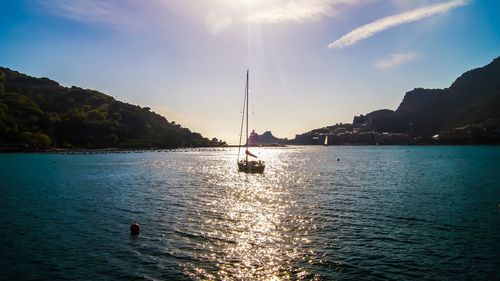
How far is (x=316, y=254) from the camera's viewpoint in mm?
28172

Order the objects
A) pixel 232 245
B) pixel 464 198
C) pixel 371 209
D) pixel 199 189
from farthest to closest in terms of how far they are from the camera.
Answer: pixel 199 189, pixel 464 198, pixel 371 209, pixel 232 245

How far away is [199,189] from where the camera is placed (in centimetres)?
6850

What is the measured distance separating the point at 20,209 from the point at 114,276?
31856 mm

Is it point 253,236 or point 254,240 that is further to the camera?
point 253,236

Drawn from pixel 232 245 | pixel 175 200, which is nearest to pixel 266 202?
pixel 175 200

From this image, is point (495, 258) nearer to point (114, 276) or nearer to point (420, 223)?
point (420, 223)

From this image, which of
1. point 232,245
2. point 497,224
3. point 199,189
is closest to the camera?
point 232,245

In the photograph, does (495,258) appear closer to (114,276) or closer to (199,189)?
(114,276)

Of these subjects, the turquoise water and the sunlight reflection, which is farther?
the turquoise water

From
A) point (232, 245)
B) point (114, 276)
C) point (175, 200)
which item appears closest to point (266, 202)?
point (175, 200)

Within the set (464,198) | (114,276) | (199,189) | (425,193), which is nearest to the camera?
(114,276)

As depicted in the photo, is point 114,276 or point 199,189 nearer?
point 114,276

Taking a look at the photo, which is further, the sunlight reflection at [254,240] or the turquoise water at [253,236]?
the turquoise water at [253,236]

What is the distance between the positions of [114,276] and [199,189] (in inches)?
1761
